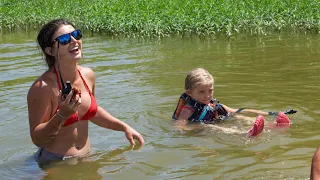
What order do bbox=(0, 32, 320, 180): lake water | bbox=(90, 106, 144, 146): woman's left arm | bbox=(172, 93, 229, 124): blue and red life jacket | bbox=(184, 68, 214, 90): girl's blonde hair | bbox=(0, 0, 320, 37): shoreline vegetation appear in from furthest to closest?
1. bbox=(0, 0, 320, 37): shoreline vegetation
2. bbox=(172, 93, 229, 124): blue and red life jacket
3. bbox=(184, 68, 214, 90): girl's blonde hair
4. bbox=(90, 106, 144, 146): woman's left arm
5. bbox=(0, 32, 320, 180): lake water

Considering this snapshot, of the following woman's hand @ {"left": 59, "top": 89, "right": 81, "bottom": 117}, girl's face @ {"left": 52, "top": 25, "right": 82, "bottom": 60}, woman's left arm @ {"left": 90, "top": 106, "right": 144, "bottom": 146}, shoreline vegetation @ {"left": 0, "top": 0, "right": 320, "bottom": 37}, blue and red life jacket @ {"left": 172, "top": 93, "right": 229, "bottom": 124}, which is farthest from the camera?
shoreline vegetation @ {"left": 0, "top": 0, "right": 320, "bottom": 37}

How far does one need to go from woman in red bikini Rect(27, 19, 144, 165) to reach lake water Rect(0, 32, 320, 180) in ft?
0.66

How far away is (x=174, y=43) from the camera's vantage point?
1249 cm

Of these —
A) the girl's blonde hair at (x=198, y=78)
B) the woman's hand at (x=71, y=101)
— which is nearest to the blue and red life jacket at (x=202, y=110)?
the girl's blonde hair at (x=198, y=78)

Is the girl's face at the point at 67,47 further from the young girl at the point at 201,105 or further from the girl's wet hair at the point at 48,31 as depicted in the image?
the young girl at the point at 201,105

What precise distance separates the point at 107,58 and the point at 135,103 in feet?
10.7

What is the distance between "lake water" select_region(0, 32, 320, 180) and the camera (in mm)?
5391

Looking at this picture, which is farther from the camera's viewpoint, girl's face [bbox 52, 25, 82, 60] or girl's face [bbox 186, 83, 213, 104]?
girl's face [bbox 186, 83, 213, 104]

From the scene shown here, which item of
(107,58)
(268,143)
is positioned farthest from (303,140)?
(107,58)

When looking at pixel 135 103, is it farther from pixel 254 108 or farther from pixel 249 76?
pixel 249 76

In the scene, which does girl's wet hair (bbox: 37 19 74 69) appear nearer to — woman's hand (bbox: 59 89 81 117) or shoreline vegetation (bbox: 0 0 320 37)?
woman's hand (bbox: 59 89 81 117)

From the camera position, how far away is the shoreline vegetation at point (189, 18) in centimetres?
1307

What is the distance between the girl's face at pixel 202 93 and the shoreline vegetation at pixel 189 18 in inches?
231

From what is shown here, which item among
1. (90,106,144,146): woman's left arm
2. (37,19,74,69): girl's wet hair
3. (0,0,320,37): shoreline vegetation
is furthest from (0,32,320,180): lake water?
(37,19,74,69): girl's wet hair
